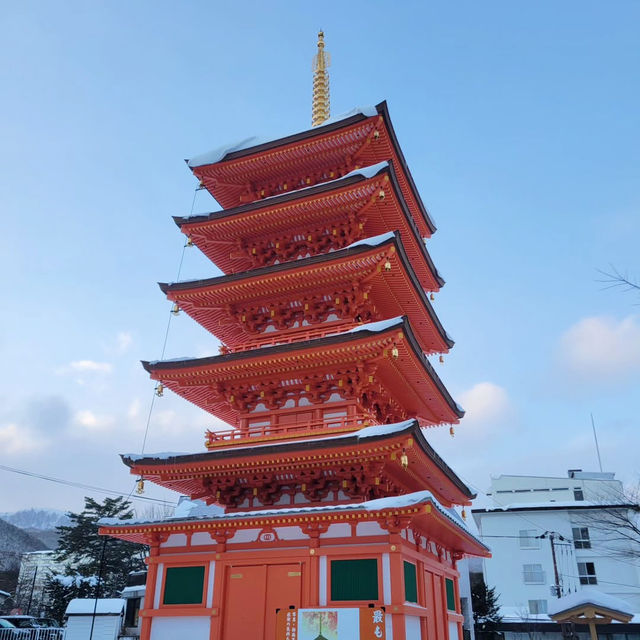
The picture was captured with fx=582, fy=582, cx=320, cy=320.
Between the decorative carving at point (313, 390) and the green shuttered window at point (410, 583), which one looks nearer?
the green shuttered window at point (410, 583)

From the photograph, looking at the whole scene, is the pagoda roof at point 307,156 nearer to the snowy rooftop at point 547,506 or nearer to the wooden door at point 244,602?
the wooden door at point 244,602

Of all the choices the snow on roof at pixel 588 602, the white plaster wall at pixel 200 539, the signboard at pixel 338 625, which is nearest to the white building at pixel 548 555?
the snow on roof at pixel 588 602

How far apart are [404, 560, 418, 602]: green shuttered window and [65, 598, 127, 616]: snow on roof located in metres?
19.0

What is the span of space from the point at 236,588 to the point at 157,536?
3.06m

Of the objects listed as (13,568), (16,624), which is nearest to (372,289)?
(16,624)

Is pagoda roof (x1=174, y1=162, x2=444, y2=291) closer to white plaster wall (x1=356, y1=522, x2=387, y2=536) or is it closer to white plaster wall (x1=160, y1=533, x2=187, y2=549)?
white plaster wall (x1=160, y1=533, x2=187, y2=549)

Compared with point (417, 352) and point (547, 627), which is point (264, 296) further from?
point (547, 627)

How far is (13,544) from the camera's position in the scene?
265 ft

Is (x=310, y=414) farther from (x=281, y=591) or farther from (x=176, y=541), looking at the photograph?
(x=176, y=541)

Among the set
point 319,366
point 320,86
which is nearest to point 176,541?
point 319,366

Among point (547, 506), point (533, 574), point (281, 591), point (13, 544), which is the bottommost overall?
point (281, 591)

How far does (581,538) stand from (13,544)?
7330cm

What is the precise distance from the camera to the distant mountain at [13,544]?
71.5m

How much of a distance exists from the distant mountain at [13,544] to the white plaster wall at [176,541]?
64244 mm
